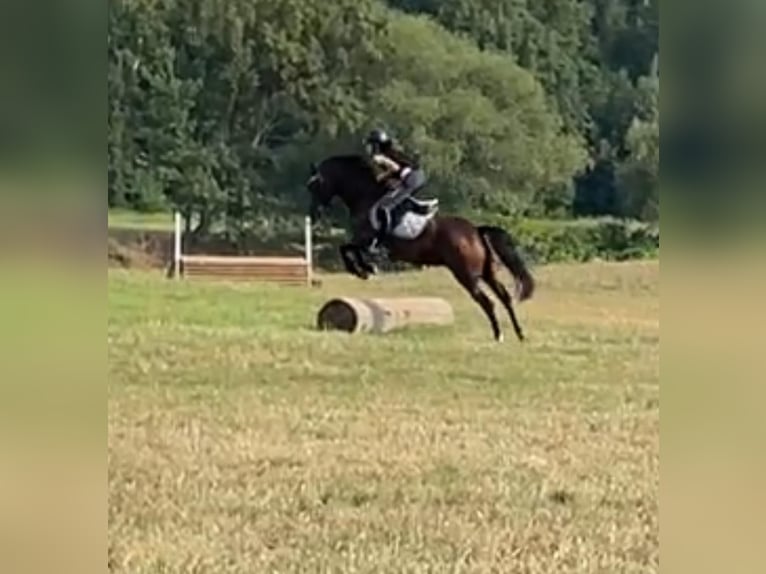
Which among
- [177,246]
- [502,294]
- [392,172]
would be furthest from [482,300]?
[177,246]

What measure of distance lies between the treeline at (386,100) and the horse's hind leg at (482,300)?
13cm

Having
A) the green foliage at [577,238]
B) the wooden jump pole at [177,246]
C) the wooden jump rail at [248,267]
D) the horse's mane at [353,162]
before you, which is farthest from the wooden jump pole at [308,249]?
the green foliage at [577,238]

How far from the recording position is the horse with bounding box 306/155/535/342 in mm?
2379

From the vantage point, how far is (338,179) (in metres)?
2.39

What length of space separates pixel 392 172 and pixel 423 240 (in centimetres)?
14

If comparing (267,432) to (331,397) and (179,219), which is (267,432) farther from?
(179,219)

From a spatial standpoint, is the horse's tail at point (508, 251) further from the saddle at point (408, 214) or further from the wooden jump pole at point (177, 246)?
the wooden jump pole at point (177, 246)

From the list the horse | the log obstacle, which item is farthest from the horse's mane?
the log obstacle

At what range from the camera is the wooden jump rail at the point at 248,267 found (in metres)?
2.40

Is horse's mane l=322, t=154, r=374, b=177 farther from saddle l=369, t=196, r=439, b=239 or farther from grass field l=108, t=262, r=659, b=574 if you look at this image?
grass field l=108, t=262, r=659, b=574

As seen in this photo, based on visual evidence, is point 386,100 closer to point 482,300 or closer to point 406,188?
point 406,188

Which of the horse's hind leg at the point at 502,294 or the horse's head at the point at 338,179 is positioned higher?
the horse's head at the point at 338,179
